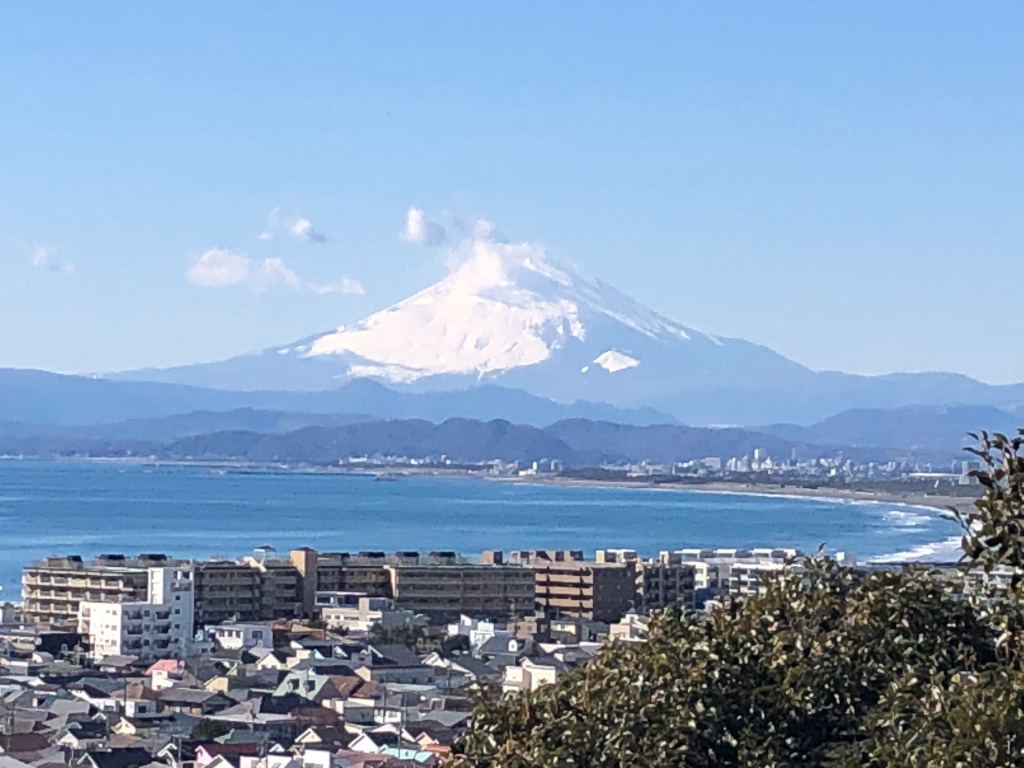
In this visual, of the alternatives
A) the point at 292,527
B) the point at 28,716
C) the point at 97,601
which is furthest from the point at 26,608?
the point at 292,527

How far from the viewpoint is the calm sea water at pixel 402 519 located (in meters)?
44.9

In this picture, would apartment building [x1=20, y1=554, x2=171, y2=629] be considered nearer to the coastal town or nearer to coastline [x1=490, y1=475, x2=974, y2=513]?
the coastal town

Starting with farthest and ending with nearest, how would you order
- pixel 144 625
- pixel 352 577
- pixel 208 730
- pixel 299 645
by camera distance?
pixel 352 577, pixel 144 625, pixel 299 645, pixel 208 730

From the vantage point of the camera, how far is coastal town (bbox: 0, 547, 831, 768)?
1241 cm

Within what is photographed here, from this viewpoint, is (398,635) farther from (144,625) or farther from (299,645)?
(144,625)

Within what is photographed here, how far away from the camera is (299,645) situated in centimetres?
1950

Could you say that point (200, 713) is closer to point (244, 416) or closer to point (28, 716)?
point (28, 716)

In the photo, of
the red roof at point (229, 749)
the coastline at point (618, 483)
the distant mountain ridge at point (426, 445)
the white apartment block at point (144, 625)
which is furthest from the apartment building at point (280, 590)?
the distant mountain ridge at point (426, 445)

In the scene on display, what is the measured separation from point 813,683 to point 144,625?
18.3 meters

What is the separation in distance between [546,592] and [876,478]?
8249 cm

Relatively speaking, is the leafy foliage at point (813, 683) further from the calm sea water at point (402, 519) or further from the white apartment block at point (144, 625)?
the calm sea water at point (402, 519)

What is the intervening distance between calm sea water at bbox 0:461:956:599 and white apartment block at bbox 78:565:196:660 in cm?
803

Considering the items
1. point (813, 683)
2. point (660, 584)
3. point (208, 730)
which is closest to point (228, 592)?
point (660, 584)

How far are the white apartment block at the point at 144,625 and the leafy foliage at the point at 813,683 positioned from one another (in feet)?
53.5
